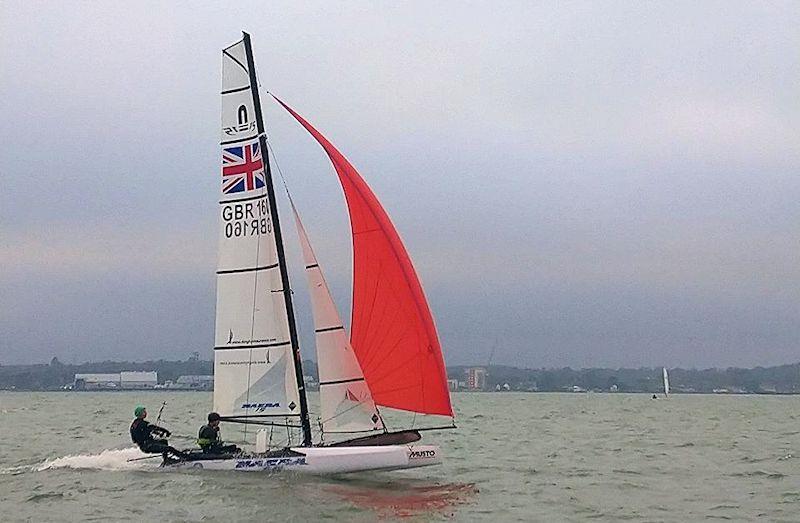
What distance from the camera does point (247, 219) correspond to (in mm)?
16203

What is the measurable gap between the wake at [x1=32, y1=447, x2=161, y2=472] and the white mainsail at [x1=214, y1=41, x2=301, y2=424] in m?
2.06

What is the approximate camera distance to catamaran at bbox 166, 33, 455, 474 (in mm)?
15000

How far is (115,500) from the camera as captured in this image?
14695 millimetres

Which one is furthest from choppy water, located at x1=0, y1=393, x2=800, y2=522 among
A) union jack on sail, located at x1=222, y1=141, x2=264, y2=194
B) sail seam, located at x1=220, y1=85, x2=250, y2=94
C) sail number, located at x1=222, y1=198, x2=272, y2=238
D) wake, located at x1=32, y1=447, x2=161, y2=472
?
sail seam, located at x1=220, y1=85, x2=250, y2=94

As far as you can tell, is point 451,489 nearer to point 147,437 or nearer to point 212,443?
point 212,443

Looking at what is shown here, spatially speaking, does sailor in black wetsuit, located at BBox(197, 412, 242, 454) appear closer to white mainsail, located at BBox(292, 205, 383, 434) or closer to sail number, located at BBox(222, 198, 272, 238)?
white mainsail, located at BBox(292, 205, 383, 434)

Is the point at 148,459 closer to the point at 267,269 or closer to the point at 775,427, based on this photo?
the point at 267,269

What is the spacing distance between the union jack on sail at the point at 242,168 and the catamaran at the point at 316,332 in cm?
2

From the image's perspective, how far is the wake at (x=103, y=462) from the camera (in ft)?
57.5

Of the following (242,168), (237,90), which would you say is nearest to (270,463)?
(242,168)

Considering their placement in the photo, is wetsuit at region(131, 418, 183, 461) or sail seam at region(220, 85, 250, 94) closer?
wetsuit at region(131, 418, 183, 461)

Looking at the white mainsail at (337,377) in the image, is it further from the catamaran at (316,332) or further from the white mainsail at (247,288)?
the white mainsail at (247,288)

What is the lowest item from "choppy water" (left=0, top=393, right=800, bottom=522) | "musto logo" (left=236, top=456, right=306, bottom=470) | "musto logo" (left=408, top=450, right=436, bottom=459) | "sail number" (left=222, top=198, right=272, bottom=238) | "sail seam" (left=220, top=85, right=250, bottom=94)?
"choppy water" (left=0, top=393, right=800, bottom=522)

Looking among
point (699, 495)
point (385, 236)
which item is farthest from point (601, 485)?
point (385, 236)
